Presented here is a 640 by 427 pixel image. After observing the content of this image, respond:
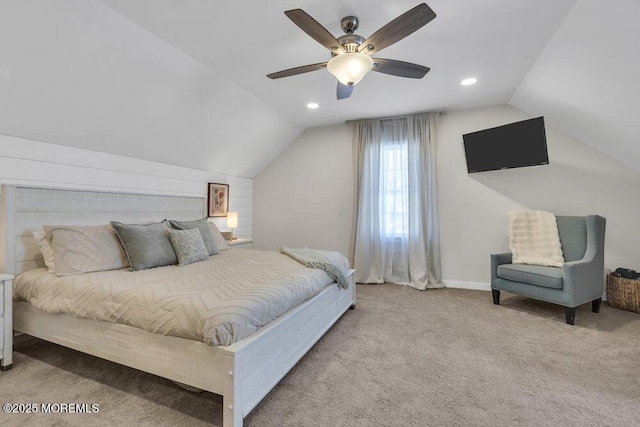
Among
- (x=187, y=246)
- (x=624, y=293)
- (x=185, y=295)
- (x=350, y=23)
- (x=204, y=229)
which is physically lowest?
(x=624, y=293)

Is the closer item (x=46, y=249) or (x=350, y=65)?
(x=350, y=65)

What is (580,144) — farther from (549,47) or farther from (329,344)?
(329,344)

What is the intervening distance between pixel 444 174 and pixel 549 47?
2020 mm

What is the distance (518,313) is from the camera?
10.7 ft

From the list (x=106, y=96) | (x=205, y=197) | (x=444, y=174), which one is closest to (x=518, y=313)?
(x=444, y=174)

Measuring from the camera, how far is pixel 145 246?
2646 mm

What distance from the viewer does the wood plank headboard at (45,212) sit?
237 cm

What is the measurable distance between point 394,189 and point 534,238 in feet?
6.21

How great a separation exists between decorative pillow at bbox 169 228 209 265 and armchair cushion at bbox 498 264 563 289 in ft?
10.9

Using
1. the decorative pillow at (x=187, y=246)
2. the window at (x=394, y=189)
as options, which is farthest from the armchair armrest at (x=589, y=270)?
the decorative pillow at (x=187, y=246)

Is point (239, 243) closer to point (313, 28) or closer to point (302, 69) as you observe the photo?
point (302, 69)

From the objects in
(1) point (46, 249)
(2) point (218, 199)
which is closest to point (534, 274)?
(2) point (218, 199)

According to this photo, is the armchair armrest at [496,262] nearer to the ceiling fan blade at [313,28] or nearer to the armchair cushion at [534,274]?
the armchair cushion at [534,274]

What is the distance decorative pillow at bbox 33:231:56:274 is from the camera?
2359mm
